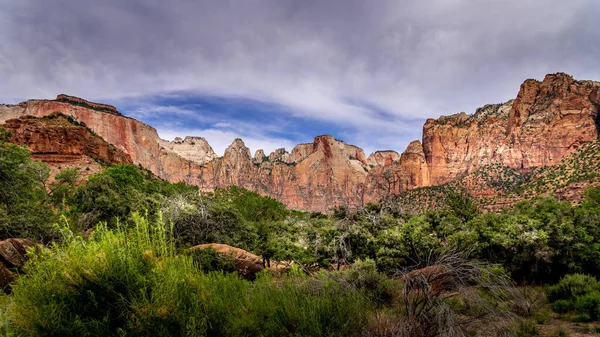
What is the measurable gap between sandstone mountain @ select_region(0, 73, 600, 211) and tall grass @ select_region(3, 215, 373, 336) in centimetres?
2383

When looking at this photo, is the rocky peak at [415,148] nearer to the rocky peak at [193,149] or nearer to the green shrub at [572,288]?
the rocky peak at [193,149]

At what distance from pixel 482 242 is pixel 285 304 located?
40.2 ft

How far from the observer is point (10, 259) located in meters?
10.4

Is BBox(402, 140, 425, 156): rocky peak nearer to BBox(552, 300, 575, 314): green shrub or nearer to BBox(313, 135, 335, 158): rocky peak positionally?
BBox(313, 135, 335, 158): rocky peak

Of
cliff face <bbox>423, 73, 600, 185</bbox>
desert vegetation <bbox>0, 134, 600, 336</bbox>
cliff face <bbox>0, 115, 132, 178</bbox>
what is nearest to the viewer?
desert vegetation <bbox>0, 134, 600, 336</bbox>

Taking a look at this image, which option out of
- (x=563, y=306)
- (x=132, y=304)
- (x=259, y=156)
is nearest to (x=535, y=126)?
(x=563, y=306)

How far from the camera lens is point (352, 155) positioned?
17788cm

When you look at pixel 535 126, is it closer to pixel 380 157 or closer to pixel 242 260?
pixel 380 157

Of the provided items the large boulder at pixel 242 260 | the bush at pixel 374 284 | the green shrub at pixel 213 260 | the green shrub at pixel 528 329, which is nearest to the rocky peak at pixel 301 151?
the large boulder at pixel 242 260

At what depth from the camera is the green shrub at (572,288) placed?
1017 cm

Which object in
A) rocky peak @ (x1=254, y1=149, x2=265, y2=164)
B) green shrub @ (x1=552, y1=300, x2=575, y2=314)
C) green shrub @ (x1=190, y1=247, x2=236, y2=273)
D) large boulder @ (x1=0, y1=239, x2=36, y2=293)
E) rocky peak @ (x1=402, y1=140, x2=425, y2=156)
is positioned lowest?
green shrub @ (x1=552, y1=300, x2=575, y2=314)

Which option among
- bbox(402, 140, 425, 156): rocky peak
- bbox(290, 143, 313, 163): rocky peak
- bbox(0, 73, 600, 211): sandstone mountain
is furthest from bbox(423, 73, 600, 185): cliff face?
bbox(290, 143, 313, 163): rocky peak

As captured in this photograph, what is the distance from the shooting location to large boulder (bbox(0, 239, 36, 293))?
988cm

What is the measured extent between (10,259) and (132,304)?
31.2 feet
